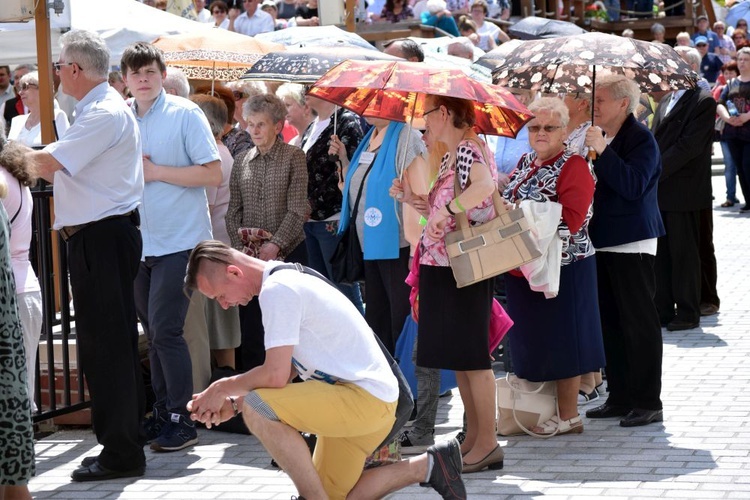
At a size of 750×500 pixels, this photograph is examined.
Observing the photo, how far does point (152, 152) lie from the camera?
22.2 feet

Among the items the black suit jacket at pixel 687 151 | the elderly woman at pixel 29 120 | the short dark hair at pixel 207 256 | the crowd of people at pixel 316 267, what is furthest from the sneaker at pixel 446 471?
the elderly woman at pixel 29 120

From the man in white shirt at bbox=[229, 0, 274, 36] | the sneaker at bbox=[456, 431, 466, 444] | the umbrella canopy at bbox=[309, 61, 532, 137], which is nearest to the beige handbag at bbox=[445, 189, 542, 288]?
the umbrella canopy at bbox=[309, 61, 532, 137]

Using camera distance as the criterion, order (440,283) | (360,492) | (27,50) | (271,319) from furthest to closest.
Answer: (27,50) < (440,283) < (360,492) < (271,319)

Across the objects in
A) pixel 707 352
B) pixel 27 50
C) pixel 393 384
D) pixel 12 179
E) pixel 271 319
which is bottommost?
pixel 707 352

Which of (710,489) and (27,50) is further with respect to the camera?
(27,50)

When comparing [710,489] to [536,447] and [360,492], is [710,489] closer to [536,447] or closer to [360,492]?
[536,447]

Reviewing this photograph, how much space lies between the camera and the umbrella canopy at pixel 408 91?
5988mm

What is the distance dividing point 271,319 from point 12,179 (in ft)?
6.07

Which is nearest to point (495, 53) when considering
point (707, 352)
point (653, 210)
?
point (707, 352)

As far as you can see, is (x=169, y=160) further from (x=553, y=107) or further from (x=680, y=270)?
(x=680, y=270)

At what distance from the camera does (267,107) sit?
763 cm

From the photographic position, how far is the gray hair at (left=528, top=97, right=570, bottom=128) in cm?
662

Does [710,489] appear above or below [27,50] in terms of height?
below

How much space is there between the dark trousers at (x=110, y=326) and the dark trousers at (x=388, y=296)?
153 centimetres
